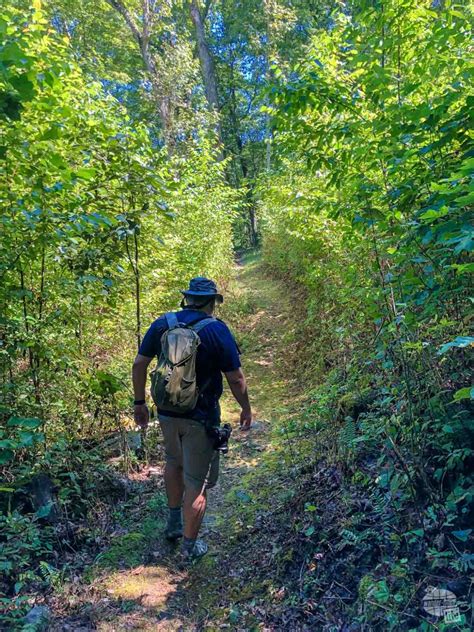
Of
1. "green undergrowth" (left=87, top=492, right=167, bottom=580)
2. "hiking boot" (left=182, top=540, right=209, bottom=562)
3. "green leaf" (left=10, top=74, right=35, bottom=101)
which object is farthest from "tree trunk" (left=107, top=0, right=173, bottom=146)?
"hiking boot" (left=182, top=540, right=209, bottom=562)

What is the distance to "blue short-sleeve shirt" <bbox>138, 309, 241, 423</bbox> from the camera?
318 centimetres

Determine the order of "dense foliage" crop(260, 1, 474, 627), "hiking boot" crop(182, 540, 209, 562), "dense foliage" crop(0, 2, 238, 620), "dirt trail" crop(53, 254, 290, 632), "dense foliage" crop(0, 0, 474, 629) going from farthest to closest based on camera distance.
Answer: "hiking boot" crop(182, 540, 209, 562) < "dense foliage" crop(0, 2, 238, 620) < "dirt trail" crop(53, 254, 290, 632) < "dense foliage" crop(0, 0, 474, 629) < "dense foliage" crop(260, 1, 474, 627)

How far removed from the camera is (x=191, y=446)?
3229mm

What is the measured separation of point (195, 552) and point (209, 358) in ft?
5.04

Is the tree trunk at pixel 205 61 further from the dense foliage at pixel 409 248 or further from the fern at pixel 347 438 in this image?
the fern at pixel 347 438

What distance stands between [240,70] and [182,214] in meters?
27.1

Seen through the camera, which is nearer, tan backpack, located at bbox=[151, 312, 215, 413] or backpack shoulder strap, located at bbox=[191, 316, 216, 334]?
tan backpack, located at bbox=[151, 312, 215, 413]

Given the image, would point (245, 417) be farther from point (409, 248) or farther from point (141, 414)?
point (409, 248)

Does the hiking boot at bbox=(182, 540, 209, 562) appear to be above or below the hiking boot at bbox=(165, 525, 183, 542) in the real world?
below

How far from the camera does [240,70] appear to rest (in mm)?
30250

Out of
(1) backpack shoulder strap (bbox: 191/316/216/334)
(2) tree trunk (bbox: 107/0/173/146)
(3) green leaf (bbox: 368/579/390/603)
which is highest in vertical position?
(2) tree trunk (bbox: 107/0/173/146)

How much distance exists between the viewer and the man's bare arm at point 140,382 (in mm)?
3416

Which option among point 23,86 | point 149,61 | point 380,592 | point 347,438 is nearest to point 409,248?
point 347,438

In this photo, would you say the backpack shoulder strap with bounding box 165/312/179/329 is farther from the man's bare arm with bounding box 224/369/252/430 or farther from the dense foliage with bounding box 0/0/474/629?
the dense foliage with bounding box 0/0/474/629
